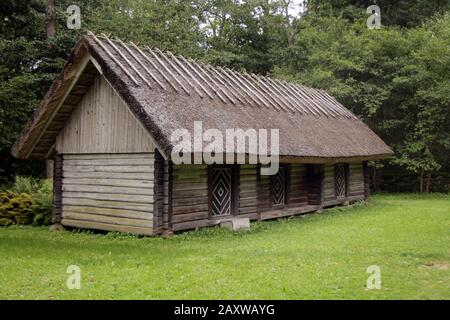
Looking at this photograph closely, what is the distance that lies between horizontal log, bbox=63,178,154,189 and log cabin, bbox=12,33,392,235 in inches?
1.2

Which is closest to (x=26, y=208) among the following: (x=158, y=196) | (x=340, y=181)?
(x=158, y=196)

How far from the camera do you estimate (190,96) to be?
14766 mm

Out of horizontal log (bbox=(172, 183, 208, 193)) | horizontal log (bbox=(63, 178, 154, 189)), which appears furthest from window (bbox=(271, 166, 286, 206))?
horizontal log (bbox=(63, 178, 154, 189))

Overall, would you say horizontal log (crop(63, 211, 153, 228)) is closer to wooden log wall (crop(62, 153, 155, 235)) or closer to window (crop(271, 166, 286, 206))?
wooden log wall (crop(62, 153, 155, 235))

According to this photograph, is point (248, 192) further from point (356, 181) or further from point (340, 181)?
point (356, 181)

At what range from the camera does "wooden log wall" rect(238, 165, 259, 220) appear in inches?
620

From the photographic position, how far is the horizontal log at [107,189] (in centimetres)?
1353

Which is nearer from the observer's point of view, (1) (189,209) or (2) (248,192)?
(1) (189,209)

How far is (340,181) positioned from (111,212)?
11581 mm

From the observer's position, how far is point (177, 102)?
45.5 feet

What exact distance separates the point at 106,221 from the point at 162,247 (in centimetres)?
329
